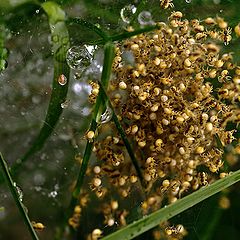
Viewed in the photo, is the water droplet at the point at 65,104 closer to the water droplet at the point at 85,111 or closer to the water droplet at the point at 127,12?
the water droplet at the point at 85,111

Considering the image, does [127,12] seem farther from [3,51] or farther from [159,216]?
[159,216]

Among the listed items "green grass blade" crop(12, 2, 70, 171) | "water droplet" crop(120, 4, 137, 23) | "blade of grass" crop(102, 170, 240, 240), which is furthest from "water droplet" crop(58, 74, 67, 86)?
"blade of grass" crop(102, 170, 240, 240)

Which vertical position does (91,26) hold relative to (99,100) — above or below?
above

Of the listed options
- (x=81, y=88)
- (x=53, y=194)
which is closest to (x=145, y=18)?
(x=81, y=88)

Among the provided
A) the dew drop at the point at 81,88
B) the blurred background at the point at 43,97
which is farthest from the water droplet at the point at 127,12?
the dew drop at the point at 81,88


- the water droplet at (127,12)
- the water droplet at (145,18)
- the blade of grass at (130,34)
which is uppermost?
the water droplet at (127,12)

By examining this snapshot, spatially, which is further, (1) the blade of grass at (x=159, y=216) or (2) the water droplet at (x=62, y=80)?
(2) the water droplet at (x=62, y=80)

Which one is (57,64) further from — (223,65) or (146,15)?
(223,65)
